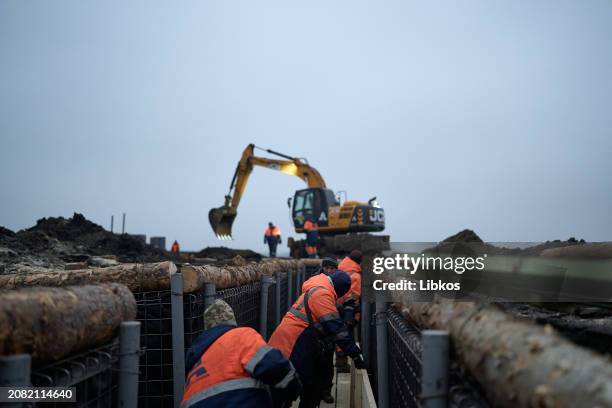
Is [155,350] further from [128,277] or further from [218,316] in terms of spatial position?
[218,316]

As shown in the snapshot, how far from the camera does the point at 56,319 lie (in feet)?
5.99

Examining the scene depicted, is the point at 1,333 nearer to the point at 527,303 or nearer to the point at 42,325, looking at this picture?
the point at 42,325

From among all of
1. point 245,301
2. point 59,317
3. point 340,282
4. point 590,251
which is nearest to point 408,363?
point 59,317

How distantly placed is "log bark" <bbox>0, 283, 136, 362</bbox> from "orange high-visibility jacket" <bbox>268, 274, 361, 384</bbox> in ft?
9.16

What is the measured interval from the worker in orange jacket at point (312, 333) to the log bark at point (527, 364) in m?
3.42

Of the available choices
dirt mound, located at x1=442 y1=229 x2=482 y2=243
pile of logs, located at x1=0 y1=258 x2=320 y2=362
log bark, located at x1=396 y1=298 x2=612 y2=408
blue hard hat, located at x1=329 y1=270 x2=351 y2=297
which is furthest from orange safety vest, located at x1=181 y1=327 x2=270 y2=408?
dirt mound, located at x1=442 y1=229 x2=482 y2=243

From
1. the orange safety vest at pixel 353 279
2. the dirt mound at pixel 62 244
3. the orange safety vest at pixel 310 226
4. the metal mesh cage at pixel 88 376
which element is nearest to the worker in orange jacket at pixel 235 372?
the metal mesh cage at pixel 88 376

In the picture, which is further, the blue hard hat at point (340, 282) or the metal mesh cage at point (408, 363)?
the blue hard hat at point (340, 282)

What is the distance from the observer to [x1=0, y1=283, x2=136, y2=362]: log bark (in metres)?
1.64

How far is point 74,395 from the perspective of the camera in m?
1.94

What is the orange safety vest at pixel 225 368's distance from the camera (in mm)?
2973

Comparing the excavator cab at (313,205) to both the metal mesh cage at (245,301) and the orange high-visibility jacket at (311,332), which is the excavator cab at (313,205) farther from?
the orange high-visibility jacket at (311,332)

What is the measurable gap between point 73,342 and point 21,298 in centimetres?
29

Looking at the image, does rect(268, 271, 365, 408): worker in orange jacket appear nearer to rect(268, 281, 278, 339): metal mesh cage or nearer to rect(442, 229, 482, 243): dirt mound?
rect(268, 281, 278, 339): metal mesh cage
